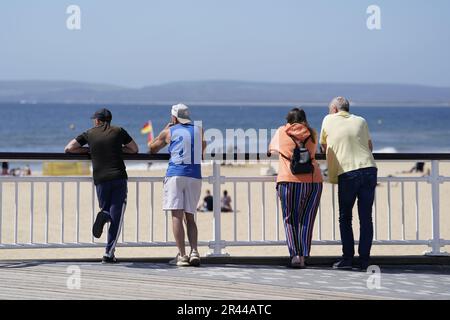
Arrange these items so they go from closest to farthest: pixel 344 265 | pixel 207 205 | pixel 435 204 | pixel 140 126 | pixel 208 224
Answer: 1. pixel 344 265
2. pixel 435 204
3. pixel 208 224
4. pixel 207 205
5. pixel 140 126

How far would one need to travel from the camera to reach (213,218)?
30.7 feet

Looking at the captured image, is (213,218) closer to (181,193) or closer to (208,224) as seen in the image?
(181,193)

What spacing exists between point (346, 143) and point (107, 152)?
2310mm

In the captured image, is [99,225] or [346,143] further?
[346,143]

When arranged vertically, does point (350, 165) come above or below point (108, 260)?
above

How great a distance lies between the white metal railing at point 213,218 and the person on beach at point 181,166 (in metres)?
0.50

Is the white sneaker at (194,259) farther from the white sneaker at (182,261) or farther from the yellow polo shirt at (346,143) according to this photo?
the yellow polo shirt at (346,143)

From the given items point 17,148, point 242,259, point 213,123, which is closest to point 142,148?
point 17,148

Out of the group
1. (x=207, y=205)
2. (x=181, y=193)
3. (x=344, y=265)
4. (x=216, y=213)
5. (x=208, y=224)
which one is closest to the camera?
(x=181, y=193)

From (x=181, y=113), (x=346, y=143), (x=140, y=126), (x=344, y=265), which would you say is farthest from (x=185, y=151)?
(x=140, y=126)

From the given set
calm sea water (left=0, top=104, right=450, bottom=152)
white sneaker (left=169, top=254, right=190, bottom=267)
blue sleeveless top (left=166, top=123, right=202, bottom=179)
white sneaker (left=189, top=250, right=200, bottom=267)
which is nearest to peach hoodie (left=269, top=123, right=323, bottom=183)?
blue sleeveless top (left=166, top=123, right=202, bottom=179)

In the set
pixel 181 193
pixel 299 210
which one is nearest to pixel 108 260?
pixel 181 193

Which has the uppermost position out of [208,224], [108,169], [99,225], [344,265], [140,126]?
[140,126]
